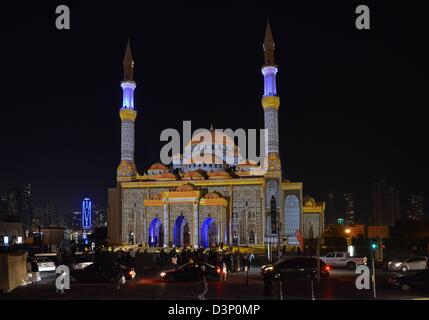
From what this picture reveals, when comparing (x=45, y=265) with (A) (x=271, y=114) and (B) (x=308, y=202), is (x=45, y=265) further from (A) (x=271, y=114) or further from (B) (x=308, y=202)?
(B) (x=308, y=202)

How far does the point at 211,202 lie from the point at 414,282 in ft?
119

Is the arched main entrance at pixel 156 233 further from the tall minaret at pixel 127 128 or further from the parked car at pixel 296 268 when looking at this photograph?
the parked car at pixel 296 268

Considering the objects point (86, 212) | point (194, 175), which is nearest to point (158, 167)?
point (194, 175)

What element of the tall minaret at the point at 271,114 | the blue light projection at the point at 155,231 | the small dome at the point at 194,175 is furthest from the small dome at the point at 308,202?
the blue light projection at the point at 155,231

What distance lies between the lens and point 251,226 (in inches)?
2295

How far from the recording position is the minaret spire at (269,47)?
58609mm

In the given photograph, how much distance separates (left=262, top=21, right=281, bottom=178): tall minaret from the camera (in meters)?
58.3

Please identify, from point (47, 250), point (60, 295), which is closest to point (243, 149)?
point (47, 250)

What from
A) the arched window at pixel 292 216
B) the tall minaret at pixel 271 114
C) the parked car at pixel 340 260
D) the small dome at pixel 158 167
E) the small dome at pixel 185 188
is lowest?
the parked car at pixel 340 260

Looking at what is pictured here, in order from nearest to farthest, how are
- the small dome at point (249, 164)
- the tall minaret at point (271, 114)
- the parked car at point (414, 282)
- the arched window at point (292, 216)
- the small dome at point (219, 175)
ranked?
the parked car at point (414, 282) → the tall minaret at point (271, 114) → the arched window at point (292, 216) → the small dome at point (219, 175) → the small dome at point (249, 164)

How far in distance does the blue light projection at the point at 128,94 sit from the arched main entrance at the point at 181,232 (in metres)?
14.5

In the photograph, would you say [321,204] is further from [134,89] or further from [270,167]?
[134,89]

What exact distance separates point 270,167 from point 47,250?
23.5 metres
